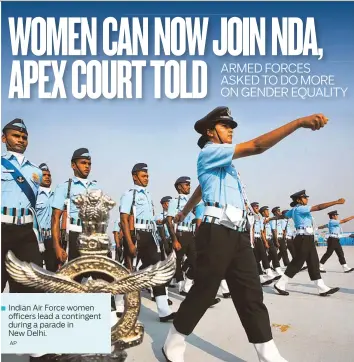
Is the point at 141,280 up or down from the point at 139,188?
down

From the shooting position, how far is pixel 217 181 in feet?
9.62

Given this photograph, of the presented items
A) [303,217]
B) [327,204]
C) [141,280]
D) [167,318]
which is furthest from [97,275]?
[303,217]

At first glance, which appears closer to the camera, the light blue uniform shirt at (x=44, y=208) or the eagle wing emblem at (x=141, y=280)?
the eagle wing emblem at (x=141, y=280)

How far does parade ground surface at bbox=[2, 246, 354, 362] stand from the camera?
3244 mm

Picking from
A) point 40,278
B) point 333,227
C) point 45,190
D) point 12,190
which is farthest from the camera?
point 333,227

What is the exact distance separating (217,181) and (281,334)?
61.8 inches

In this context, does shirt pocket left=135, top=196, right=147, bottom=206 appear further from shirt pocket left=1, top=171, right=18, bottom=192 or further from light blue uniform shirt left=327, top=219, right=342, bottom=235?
light blue uniform shirt left=327, top=219, right=342, bottom=235

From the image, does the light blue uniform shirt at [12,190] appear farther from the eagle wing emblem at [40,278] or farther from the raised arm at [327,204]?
the raised arm at [327,204]

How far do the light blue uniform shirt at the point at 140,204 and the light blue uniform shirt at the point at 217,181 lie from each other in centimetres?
177

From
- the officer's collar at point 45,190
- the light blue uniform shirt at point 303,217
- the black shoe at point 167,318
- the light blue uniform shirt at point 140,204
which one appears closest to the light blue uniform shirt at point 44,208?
the officer's collar at point 45,190

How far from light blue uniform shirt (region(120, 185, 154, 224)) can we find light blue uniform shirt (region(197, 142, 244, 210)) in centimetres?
177

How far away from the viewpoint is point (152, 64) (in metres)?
3.44

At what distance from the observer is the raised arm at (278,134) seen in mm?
2301

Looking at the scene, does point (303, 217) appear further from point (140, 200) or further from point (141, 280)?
point (141, 280)
